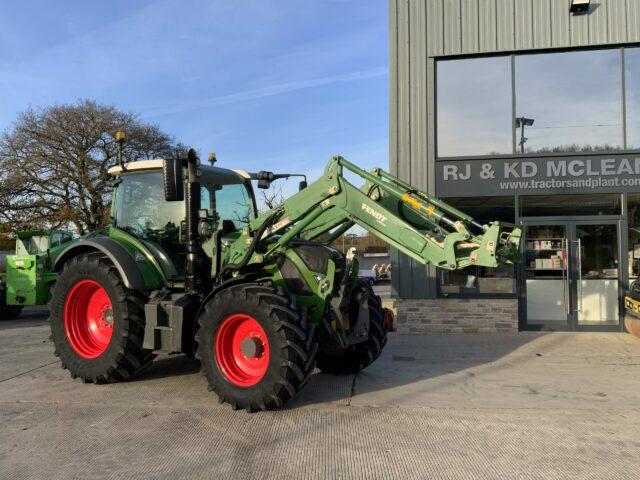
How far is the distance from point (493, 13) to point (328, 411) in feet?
27.8

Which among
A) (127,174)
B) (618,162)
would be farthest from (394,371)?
(618,162)

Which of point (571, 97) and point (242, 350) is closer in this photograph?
point (242, 350)

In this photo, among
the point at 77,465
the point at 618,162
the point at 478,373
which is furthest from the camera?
the point at 618,162

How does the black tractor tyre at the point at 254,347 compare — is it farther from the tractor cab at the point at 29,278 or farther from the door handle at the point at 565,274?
the tractor cab at the point at 29,278

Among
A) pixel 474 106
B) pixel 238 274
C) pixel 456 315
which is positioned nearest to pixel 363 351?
pixel 238 274

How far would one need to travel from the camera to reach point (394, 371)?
658 cm

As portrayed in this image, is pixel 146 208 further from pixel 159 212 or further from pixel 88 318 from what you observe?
pixel 88 318

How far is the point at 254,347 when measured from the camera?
193 inches

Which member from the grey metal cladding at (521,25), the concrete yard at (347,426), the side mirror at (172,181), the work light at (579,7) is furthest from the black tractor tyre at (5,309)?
the work light at (579,7)

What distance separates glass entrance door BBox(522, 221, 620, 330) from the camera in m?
9.62

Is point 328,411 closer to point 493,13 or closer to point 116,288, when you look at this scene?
point 116,288

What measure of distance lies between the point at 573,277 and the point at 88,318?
8384 mm

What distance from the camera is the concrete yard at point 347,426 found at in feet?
12.2

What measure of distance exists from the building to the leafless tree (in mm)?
18172
